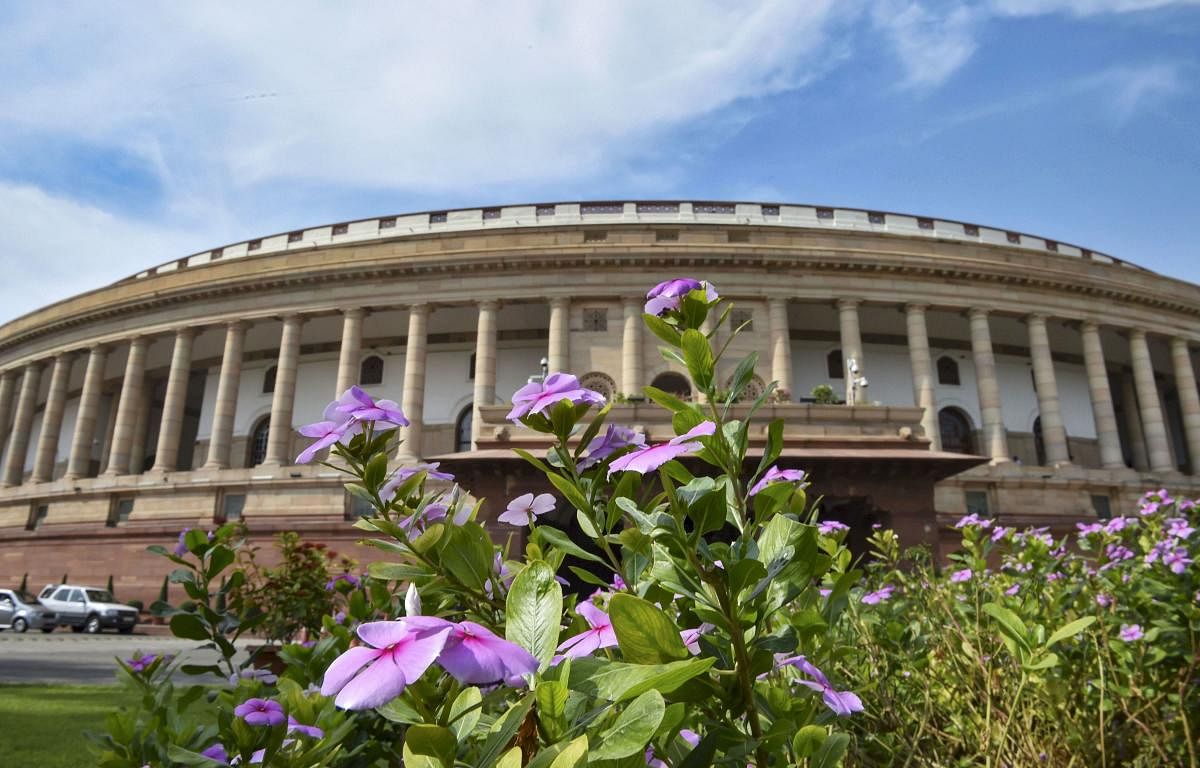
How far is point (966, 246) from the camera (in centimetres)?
3002

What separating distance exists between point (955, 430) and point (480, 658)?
34.7 metres

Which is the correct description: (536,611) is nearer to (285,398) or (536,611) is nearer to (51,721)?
(51,721)

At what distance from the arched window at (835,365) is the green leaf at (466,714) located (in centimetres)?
3231

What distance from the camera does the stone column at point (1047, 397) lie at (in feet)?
92.6

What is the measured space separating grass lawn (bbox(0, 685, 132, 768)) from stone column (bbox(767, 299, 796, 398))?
22363 millimetres

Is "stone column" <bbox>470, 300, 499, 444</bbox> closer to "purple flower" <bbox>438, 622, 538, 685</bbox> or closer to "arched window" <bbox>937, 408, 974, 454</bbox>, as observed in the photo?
"arched window" <bbox>937, 408, 974, 454</bbox>

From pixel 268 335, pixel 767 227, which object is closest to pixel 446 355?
pixel 268 335

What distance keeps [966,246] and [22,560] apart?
138 ft

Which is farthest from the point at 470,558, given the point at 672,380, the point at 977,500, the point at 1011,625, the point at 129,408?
the point at 129,408

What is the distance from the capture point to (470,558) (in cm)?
103

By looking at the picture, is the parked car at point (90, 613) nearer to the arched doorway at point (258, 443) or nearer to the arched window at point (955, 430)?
the arched doorway at point (258, 443)

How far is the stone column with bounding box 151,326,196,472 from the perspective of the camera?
30.7 meters

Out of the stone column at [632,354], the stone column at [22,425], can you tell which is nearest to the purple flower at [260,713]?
the stone column at [632,354]

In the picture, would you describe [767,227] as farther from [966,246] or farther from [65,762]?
[65,762]
